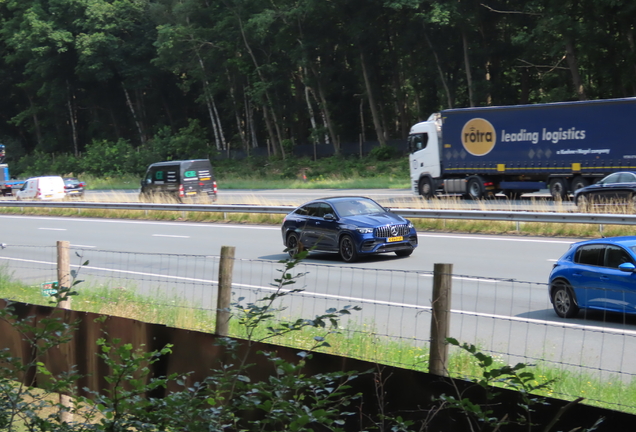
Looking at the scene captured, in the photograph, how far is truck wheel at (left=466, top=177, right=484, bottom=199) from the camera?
3092cm

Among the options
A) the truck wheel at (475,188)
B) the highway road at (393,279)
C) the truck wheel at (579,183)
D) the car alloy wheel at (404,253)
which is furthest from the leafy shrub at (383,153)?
the car alloy wheel at (404,253)

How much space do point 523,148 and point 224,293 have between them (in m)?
24.7

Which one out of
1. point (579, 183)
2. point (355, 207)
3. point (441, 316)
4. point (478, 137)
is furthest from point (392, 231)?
point (478, 137)

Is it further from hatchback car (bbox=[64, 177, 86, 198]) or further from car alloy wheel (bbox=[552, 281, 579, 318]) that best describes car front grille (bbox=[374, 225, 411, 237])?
hatchback car (bbox=[64, 177, 86, 198])

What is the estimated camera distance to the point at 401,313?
439 inches

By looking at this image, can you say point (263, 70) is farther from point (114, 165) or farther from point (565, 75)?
point (565, 75)

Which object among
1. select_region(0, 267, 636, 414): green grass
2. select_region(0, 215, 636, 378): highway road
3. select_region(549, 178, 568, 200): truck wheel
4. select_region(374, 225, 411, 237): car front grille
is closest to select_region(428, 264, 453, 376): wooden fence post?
select_region(0, 267, 636, 414): green grass

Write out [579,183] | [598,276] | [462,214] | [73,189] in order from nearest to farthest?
[598,276] → [462,214] → [579,183] → [73,189]

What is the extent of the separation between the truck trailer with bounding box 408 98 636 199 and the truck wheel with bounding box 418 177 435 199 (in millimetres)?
41

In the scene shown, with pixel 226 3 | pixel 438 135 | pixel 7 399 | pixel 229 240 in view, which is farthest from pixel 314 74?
pixel 7 399

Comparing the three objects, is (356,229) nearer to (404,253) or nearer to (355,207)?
(355,207)

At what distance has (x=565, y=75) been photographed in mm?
49875

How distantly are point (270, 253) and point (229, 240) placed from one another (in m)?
3.29

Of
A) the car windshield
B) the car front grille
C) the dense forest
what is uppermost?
the dense forest
